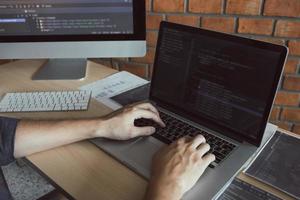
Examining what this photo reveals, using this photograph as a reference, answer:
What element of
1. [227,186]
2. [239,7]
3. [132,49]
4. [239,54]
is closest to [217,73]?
[239,54]

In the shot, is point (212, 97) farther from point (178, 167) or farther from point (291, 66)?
point (291, 66)

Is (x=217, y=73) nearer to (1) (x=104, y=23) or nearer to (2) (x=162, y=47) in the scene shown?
(2) (x=162, y=47)

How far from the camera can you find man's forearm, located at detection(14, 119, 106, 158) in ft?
2.66

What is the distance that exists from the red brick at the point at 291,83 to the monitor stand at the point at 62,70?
873 millimetres

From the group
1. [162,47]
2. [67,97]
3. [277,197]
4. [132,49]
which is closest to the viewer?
[277,197]

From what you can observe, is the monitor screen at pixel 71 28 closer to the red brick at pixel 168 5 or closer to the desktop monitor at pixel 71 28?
the desktop monitor at pixel 71 28

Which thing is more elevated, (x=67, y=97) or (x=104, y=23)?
(x=104, y=23)

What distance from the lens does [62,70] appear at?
50.0 inches

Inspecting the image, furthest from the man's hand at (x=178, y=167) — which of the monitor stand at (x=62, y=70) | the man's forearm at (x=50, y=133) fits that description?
the monitor stand at (x=62, y=70)

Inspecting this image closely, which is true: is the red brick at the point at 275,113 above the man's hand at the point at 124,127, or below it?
below

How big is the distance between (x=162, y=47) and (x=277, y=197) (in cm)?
51

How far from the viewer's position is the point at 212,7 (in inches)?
51.1

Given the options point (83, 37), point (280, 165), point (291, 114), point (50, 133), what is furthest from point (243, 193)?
point (291, 114)

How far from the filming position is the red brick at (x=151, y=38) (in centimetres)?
144
